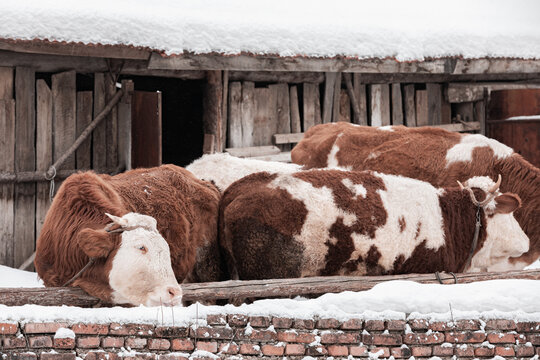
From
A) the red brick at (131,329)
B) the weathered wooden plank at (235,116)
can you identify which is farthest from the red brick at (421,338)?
the weathered wooden plank at (235,116)

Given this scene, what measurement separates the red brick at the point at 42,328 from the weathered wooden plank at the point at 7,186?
472 cm

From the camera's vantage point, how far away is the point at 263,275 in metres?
7.34

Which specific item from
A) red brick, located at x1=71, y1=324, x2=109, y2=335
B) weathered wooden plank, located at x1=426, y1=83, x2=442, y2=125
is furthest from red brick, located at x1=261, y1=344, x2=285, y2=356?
weathered wooden plank, located at x1=426, y1=83, x2=442, y2=125

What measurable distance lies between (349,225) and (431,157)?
286cm

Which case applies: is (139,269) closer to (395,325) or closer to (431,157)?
(395,325)

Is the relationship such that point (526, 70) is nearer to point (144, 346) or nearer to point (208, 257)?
point (208, 257)

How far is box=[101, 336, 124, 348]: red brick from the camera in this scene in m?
5.62

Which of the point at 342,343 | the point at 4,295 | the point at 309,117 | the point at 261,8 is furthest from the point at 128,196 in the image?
the point at 261,8

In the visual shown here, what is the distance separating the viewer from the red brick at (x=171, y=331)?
5.66 meters

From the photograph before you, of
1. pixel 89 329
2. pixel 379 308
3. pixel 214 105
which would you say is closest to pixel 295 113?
pixel 214 105

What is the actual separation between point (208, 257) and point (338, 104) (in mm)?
5736

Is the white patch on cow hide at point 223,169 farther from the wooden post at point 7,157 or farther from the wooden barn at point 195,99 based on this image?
the wooden post at point 7,157

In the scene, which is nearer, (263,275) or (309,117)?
(263,275)

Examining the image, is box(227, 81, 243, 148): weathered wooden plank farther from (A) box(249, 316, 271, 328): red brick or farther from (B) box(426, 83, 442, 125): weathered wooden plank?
(A) box(249, 316, 271, 328): red brick
